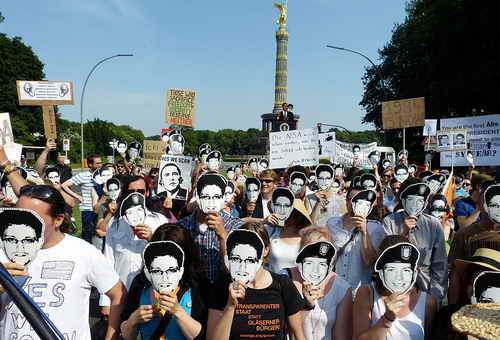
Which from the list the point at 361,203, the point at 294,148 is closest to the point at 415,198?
the point at 361,203

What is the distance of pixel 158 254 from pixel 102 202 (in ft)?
10.7

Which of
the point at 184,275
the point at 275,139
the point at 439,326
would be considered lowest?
the point at 439,326

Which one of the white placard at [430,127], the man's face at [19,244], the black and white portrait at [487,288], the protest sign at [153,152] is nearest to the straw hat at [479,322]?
the black and white portrait at [487,288]

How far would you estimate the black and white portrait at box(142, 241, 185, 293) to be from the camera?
2318 mm

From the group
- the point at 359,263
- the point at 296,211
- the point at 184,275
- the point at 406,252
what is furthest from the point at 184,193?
the point at 406,252

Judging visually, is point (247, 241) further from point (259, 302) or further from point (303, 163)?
point (303, 163)

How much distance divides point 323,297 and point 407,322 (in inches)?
20.5

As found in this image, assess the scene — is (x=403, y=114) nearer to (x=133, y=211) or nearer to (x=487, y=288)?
(x=133, y=211)

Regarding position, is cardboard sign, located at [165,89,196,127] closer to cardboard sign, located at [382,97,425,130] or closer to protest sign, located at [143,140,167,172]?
protest sign, located at [143,140,167,172]

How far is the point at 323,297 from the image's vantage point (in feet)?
9.52

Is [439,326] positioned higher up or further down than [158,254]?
further down

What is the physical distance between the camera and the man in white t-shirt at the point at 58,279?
2340 millimetres

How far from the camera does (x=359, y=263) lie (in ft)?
11.7

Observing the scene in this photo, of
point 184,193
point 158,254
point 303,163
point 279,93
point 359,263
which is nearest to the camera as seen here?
point 158,254
